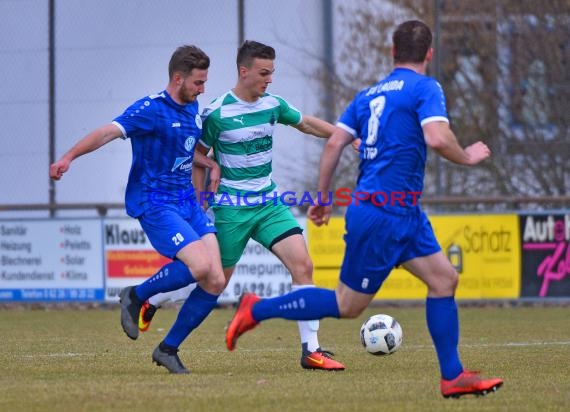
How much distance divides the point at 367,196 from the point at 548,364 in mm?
2561

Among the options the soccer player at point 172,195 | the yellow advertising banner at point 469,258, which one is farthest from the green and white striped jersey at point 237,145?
the yellow advertising banner at point 469,258

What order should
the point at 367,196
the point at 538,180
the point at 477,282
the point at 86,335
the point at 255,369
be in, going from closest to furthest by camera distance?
the point at 367,196 < the point at 255,369 < the point at 86,335 < the point at 477,282 < the point at 538,180

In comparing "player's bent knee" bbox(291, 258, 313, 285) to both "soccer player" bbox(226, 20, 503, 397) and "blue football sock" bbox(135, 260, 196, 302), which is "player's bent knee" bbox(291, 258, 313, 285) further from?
"soccer player" bbox(226, 20, 503, 397)

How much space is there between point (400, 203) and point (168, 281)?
7.14 ft

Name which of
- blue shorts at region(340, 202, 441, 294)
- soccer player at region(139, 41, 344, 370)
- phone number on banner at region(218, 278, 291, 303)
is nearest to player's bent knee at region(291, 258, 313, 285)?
soccer player at region(139, 41, 344, 370)

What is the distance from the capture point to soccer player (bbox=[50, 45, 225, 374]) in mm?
8117

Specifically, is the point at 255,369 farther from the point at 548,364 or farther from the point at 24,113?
the point at 24,113

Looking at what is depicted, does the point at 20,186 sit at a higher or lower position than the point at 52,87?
lower

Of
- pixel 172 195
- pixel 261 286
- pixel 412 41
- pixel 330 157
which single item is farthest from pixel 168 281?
pixel 261 286

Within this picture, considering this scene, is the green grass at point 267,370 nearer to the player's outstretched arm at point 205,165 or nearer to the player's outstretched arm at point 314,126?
the player's outstretched arm at point 205,165

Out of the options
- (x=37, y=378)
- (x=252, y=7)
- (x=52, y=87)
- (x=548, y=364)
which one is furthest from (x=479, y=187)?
(x=37, y=378)

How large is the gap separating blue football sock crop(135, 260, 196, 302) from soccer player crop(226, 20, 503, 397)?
162cm

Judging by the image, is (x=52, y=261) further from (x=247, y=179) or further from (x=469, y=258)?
(x=247, y=179)

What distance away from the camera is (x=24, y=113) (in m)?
17.0
